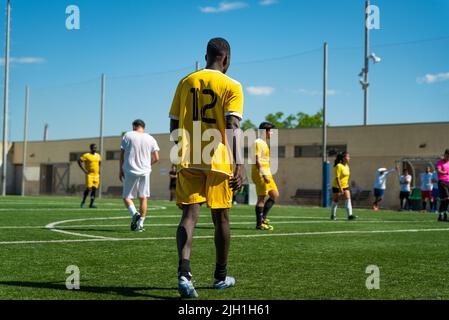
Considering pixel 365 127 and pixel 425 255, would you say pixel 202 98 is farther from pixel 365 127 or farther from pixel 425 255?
pixel 365 127

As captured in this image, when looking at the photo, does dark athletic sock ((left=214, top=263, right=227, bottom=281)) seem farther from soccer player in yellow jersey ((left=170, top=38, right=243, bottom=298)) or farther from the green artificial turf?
the green artificial turf

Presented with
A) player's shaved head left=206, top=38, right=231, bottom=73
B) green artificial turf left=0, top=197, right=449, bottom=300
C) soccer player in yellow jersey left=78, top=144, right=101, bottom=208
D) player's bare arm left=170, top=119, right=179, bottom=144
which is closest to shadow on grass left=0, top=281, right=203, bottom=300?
green artificial turf left=0, top=197, right=449, bottom=300

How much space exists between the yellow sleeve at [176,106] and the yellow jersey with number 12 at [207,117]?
9cm

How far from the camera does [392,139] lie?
119 ft

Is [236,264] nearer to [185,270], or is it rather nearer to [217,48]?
[185,270]

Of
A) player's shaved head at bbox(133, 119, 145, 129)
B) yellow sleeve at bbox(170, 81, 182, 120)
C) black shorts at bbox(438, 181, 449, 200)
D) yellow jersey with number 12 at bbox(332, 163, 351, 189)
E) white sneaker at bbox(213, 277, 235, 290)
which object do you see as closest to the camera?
white sneaker at bbox(213, 277, 235, 290)

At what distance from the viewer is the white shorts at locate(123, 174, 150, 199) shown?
1151cm

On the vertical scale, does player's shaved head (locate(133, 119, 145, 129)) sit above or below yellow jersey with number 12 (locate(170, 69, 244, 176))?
above

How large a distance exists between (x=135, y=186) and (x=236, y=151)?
660cm

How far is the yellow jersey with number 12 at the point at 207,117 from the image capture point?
5254mm

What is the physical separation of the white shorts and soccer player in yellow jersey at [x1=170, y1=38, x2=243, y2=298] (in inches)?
248

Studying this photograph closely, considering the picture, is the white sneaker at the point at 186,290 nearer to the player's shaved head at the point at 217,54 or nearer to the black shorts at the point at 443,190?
the player's shaved head at the point at 217,54

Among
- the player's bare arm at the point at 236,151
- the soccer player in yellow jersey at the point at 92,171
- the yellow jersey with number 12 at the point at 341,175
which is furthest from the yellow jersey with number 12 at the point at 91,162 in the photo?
the player's bare arm at the point at 236,151
